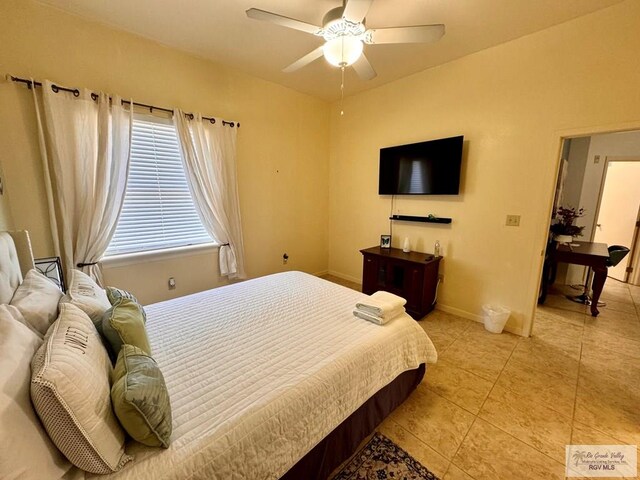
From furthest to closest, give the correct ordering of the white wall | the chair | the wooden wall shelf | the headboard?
the white wall → the chair → the wooden wall shelf → the headboard

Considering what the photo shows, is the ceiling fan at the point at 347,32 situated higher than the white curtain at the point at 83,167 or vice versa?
the ceiling fan at the point at 347,32

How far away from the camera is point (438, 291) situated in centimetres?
325

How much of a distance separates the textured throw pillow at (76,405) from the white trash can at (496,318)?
9.88 ft

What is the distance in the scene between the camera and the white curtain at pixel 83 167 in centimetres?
210

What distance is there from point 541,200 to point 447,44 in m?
1.72

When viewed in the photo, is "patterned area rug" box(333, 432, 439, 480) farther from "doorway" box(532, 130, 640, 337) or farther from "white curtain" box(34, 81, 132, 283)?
"doorway" box(532, 130, 640, 337)

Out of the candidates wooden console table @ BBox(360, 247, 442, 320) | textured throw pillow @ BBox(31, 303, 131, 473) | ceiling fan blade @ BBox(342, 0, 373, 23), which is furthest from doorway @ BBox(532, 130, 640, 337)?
textured throw pillow @ BBox(31, 303, 131, 473)

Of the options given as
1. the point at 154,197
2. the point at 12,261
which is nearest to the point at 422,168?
the point at 154,197

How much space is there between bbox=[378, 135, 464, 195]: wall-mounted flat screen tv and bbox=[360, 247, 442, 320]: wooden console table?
796 millimetres

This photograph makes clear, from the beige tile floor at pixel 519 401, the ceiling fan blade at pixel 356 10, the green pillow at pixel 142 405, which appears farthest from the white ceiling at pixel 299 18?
the beige tile floor at pixel 519 401

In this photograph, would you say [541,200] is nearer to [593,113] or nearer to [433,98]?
[593,113]

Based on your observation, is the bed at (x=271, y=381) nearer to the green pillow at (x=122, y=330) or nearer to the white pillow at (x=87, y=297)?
the green pillow at (x=122, y=330)

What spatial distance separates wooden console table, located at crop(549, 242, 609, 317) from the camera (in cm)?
294

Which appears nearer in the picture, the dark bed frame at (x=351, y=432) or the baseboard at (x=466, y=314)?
the dark bed frame at (x=351, y=432)
